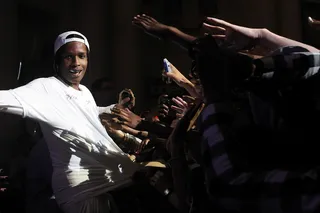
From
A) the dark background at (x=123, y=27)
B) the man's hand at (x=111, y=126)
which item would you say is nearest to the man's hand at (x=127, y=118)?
the man's hand at (x=111, y=126)

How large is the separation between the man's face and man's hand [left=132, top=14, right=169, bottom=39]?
20.6 inches

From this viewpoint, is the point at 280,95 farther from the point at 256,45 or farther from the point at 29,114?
the point at 29,114

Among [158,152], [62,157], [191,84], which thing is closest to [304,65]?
[191,84]

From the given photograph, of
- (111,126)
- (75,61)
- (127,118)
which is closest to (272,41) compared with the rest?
(127,118)

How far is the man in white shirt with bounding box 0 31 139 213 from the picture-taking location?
1.52 metres

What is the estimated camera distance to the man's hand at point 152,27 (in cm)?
125

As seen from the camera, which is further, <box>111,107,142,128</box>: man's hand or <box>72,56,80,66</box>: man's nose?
<box>72,56,80,66</box>: man's nose

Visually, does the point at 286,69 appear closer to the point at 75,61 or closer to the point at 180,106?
the point at 180,106

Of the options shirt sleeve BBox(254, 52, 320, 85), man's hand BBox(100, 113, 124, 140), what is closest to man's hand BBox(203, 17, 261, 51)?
shirt sleeve BBox(254, 52, 320, 85)

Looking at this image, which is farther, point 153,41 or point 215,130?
point 153,41

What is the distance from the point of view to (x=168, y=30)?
1.23 metres

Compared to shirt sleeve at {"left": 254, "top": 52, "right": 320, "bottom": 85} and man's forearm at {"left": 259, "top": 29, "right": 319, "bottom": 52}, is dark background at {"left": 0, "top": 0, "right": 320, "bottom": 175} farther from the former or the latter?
shirt sleeve at {"left": 254, "top": 52, "right": 320, "bottom": 85}

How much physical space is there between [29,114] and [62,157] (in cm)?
21

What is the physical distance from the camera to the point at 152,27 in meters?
1.27
